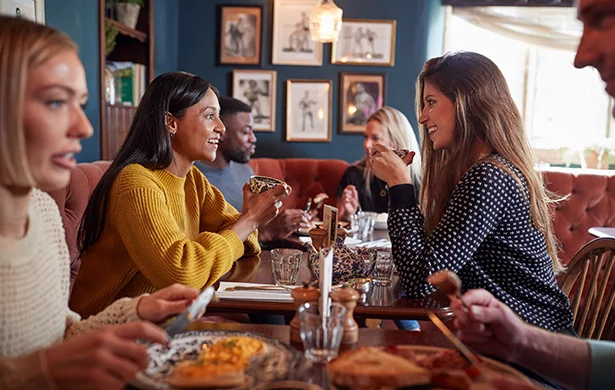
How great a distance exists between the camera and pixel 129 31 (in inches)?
165

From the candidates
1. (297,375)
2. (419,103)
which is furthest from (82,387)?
(419,103)

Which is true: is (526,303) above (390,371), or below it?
below

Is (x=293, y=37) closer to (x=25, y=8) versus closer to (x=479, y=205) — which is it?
(x=25, y=8)

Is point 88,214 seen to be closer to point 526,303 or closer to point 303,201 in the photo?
point 526,303

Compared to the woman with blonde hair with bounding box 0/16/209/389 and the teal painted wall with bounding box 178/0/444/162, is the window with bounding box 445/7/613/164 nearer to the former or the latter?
the teal painted wall with bounding box 178/0/444/162

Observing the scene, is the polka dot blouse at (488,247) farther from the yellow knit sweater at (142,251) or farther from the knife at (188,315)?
the knife at (188,315)

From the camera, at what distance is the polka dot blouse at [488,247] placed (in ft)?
6.08

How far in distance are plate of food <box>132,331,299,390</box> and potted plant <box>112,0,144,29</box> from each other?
3.44 meters

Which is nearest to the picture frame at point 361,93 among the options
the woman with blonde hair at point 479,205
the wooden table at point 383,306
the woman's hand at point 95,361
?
the woman with blonde hair at point 479,205

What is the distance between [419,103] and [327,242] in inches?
29.5

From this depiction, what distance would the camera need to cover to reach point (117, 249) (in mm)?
2018

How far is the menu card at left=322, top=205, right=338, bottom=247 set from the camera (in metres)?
1.93

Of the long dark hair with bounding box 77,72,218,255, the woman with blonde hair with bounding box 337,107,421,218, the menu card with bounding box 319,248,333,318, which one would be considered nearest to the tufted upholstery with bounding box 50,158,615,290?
the long dark hair with bounding box 77,72,218,255

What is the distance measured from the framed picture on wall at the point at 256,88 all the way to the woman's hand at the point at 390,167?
11.2 ft
